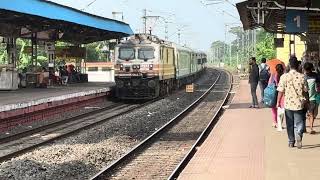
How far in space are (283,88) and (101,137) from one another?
611 cm

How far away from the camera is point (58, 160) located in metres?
11.7

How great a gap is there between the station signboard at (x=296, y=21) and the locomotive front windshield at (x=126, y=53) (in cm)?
1419

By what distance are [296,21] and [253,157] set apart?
5723 mm

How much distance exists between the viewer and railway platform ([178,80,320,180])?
8766mm

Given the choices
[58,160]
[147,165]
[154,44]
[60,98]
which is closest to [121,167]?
[147,165]

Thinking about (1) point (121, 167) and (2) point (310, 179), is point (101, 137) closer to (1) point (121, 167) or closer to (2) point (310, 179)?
(1) point (121, 167)

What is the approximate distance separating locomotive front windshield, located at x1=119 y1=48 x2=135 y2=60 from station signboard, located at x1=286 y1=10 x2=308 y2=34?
14.2 metres

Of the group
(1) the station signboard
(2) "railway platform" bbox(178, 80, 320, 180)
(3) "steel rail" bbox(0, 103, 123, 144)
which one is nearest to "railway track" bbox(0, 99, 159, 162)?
(3) "steel rail" bbox(0, 103, 123, 144)

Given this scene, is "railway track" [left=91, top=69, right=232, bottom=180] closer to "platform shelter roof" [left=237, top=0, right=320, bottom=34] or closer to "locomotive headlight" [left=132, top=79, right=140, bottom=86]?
"platform shelter roof" [left=237, top=0, right=320, bottom=34]

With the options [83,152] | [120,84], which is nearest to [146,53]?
[120,84]

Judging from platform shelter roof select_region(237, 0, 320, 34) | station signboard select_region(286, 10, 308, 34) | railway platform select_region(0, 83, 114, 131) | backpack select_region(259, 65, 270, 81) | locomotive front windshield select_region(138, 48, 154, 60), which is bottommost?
railway platform select_region(0, 83, 114, 131)

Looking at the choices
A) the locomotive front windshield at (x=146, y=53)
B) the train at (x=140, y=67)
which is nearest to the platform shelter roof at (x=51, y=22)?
the train at (x=140, y=67)

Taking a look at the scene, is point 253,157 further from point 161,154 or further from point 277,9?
point 277,9

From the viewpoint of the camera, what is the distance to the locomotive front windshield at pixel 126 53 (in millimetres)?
28641
